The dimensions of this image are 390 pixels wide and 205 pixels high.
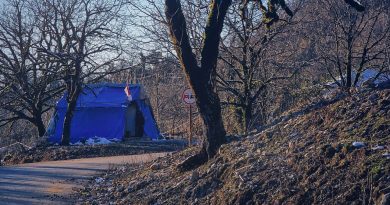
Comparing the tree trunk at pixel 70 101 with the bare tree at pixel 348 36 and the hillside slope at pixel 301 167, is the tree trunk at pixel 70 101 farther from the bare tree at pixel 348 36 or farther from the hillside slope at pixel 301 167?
the hillside slope at pixel 301 167

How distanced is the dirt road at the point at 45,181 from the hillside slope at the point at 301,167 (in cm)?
143

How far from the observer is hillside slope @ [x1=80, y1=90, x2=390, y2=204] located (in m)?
6.66

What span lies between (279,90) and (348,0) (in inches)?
421

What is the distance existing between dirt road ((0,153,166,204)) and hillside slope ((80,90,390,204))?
1.43m

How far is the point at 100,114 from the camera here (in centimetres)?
3111

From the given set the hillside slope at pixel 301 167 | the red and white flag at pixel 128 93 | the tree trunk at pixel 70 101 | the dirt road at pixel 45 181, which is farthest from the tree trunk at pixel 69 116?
the hillside slope at pixel 301 167

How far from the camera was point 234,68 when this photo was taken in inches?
805

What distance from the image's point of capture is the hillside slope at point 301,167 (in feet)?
21.9

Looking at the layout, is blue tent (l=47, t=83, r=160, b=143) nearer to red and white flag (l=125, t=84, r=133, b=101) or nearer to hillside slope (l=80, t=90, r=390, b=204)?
red and white flag (l=125, t=84, r=133, b=101)

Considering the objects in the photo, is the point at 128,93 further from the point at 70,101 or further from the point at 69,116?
the point at 69,116

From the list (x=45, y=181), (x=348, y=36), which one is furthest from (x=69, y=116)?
(x=348, y=36)

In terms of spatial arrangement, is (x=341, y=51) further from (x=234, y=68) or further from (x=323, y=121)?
(x=323, y=121)

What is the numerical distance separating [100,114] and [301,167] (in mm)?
24434

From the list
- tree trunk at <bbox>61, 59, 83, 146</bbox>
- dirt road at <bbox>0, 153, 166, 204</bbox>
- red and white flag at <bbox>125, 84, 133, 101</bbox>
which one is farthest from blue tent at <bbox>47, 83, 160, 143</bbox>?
dirt road at <bbox>0, 153, 166, 204</bbox>
